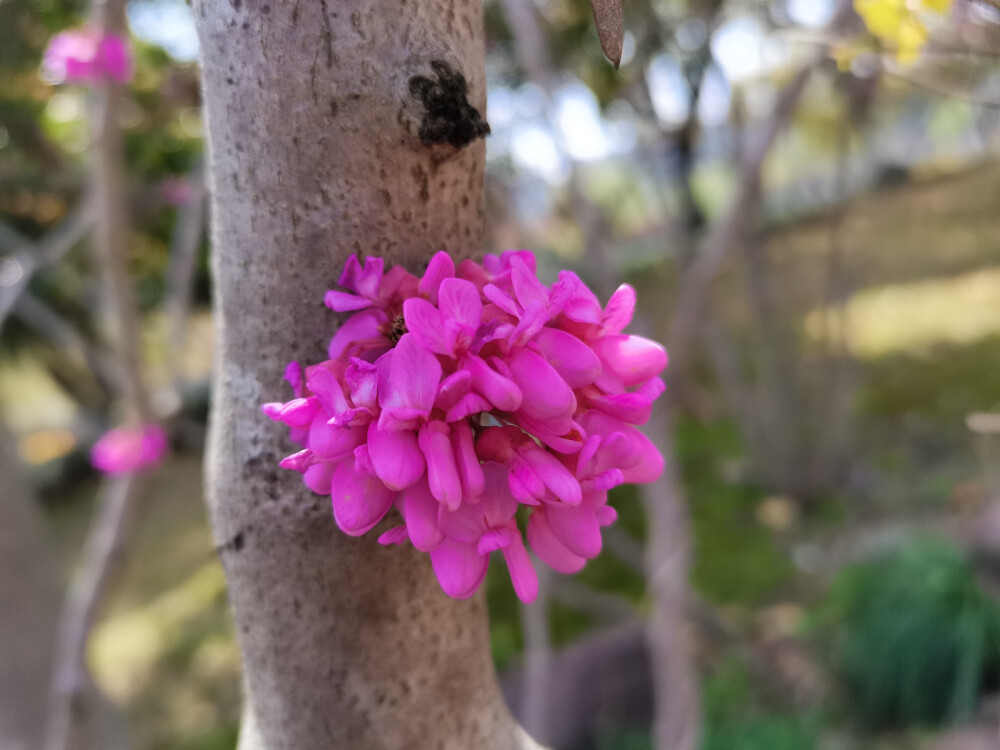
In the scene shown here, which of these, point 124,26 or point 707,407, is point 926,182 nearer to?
point 707,407

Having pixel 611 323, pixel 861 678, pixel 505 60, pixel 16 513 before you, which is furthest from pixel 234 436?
pixel 505 60

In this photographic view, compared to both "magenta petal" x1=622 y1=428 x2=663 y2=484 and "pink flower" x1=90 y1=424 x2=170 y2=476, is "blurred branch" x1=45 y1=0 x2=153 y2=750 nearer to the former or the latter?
"pink flower" x1=90 y1=424 x2=170 y2=476

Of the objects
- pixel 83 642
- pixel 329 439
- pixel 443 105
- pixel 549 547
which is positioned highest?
pixel 443 105

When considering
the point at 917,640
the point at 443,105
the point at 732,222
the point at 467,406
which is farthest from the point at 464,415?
the point at 917,640

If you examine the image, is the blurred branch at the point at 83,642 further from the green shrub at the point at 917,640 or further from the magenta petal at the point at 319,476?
the green shrub at the point at 917,640

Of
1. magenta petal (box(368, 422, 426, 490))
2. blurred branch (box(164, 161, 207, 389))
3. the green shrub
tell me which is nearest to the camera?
magenta petal (box(368, 422, 426, 490))

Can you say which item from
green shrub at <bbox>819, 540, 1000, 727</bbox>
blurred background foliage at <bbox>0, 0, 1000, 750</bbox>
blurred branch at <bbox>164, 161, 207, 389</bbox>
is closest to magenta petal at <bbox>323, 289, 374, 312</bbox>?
blurred background foliage at <bbox>0, 0, 1000, 750</bbox>

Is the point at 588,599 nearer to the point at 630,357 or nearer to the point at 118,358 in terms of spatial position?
the point at 118,358
